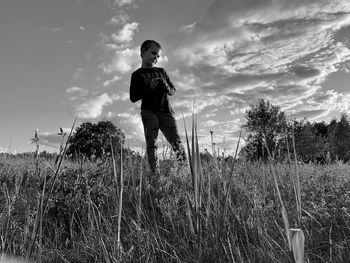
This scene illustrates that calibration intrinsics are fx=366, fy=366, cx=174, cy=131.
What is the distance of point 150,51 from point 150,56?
7cm

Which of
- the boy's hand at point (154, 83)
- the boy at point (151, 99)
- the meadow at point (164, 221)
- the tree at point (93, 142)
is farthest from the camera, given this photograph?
the boy at point (151, 99)

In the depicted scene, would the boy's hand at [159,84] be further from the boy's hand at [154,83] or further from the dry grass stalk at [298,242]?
the dry grass stalk at [298,242]

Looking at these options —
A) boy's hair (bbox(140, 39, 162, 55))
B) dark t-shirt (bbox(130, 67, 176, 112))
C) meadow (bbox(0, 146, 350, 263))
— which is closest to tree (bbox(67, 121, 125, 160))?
meadow (bbox(0, 146, 350, 263))

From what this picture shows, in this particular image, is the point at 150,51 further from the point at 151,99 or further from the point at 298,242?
the point at 298,242

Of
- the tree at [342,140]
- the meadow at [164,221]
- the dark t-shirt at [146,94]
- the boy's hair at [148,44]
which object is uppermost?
the tree at [342,140]

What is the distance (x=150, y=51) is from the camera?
5441mm

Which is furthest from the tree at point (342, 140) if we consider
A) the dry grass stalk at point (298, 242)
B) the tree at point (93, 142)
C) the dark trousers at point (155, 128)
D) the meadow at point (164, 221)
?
the dry grass stalk at point (298, 242)

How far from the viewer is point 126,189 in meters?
3.35

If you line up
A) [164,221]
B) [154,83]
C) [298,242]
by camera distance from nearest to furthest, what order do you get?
[298,242] < [164,221] < [154,83]

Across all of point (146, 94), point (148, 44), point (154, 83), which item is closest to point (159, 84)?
point (154, 83)

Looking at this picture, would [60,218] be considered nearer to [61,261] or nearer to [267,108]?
[61,261]

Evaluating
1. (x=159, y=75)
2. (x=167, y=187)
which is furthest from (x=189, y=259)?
(x=159, y=75)

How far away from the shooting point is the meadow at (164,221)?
1.61 metres

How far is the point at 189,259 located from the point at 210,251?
0.11 metres
